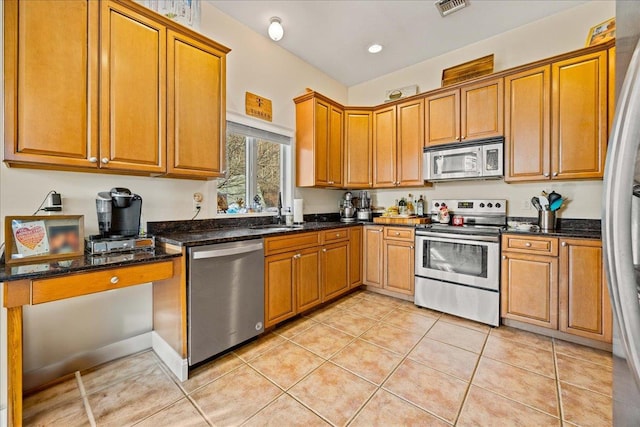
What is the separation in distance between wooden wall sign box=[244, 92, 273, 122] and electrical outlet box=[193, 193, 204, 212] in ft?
3.36

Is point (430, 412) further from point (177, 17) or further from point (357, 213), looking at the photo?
point (177, 17)

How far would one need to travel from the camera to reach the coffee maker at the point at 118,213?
1777 millimetres

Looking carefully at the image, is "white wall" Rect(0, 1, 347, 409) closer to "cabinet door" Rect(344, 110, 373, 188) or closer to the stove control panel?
"cabinet door" Rect(344, 110, 373, 188)

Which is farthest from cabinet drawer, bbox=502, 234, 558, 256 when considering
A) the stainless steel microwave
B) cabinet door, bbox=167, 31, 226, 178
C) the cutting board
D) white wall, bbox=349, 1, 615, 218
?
cabinet door, bbox=167, 31, 226, 178

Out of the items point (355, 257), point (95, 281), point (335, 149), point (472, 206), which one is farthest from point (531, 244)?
point (95, 281)

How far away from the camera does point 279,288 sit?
2432mm

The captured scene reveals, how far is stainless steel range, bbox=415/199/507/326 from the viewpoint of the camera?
2559 millimetres

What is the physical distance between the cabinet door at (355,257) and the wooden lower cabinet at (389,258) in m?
0.08

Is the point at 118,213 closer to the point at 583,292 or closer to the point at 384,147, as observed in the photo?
the point at 384,147

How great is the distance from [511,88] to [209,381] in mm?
3589

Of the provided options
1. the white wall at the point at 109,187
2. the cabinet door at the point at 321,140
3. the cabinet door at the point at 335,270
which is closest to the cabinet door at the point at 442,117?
the cabinet door at the point at 321,140

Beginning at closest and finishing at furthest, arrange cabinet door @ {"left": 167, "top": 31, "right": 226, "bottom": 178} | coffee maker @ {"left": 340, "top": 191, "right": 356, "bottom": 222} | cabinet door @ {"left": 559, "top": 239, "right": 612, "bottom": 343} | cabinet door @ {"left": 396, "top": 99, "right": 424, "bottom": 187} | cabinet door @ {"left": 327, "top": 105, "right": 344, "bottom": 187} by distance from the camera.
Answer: cabinet door @ {"left": 167, "top": 31, "right": 226, "bottom": 178}
cabinet door @ {"left": 559, "top": 239, "right": 612, "bottom": 343}
cabinet door @ {"left": 396, "top": 99, "right": 424, "bottom": 187}
cabinet door @ {"left": 327, "top": 105, "right": 344, "bottom": 187}
coffee maker @ {"left": 340, "top": 191, "right": 356, "bottom": 222}

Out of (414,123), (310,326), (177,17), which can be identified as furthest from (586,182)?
(177,17)

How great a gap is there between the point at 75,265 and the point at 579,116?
3800 millimetres
